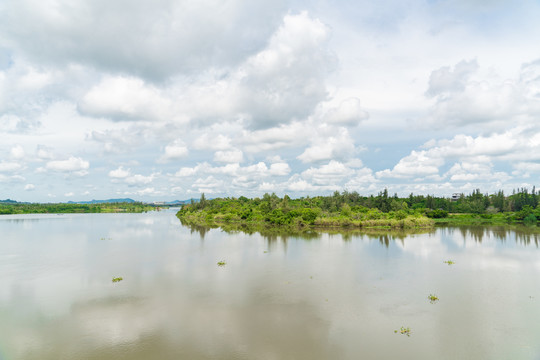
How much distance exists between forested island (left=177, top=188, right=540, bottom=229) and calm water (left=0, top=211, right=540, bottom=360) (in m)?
34.6

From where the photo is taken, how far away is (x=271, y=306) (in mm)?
21906

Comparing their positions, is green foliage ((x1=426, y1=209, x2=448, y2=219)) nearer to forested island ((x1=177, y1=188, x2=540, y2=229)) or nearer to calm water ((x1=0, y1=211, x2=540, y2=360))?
forested island ((x1=177, y1=188, x2=540, y2=229))

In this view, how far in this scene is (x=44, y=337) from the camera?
1730 centimetres

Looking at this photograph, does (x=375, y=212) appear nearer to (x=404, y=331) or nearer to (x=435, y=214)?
(x=435, y=214)

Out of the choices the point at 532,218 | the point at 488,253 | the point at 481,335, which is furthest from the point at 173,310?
the point at 532,218

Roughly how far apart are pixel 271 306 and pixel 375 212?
224 feet

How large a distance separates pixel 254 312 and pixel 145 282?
1310cm

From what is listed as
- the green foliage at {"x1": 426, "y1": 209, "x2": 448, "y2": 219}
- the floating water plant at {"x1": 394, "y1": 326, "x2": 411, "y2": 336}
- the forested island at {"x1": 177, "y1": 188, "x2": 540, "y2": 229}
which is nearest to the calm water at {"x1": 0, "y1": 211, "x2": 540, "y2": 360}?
the floating water plant at {"x1": 394, "y1": 326, "x2": 411, "y2": 336}

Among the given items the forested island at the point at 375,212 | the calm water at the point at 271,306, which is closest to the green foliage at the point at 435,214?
the forested island at the point at 375,212

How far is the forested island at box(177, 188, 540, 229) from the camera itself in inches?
3027

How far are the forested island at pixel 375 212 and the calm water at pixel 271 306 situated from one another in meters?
34.6

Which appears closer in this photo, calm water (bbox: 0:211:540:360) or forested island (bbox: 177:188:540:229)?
calm water (bbox: 0:211:540:360)

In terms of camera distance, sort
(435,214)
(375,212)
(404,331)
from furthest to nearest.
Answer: (435,214) → (375,212) → (404,331)

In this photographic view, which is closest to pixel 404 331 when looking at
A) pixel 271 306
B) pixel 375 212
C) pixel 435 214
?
pixel 271 306
